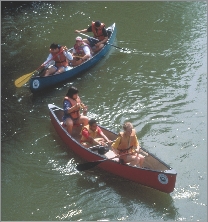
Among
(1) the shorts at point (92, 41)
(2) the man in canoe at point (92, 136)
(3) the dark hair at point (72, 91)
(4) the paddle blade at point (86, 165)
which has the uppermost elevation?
(1) the shorts at point (92, 41)

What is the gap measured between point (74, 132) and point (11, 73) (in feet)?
14.3

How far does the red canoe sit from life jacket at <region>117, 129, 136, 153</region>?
0.29 m

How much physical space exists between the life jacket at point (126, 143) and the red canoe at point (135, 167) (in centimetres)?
29

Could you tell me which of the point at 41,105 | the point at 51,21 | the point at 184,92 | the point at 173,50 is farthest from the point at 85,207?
the point at 51,21

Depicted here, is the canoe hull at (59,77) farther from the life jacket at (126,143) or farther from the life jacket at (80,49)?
the life jacket at (126,143)

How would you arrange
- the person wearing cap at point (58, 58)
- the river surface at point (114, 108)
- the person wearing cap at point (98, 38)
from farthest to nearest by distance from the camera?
the person wearing cap at point (98, 38)
the person wearing cap at point (58, 58)
the river surface at point (114, 108)

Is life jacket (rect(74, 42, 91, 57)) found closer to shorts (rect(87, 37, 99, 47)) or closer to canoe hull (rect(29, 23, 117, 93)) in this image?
canoe hull (rect(29, 23, 117, 93))

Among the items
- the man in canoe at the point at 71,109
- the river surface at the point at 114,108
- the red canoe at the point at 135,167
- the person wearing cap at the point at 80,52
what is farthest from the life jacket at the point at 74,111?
the person wearing cap at the point at 80,52

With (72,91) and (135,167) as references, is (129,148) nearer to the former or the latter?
(135,167)

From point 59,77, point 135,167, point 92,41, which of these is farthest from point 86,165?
point 92,41

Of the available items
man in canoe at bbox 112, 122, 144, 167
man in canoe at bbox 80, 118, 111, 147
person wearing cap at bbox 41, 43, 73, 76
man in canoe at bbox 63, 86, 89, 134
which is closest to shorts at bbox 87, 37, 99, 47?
person wearing cap at bbox 41, 43, 73, 76

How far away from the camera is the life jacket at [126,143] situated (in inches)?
323

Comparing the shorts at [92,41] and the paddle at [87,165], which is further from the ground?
the shorts at [92,41]

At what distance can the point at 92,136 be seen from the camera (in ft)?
29.8
